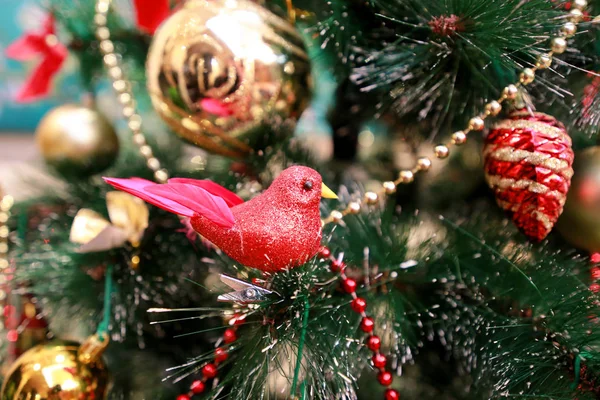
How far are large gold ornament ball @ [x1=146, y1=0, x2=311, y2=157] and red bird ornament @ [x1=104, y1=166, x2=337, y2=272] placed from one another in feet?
0.40

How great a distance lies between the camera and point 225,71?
0.36 metres

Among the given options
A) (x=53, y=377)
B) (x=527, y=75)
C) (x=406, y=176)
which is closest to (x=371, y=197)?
(x=406, y=176)

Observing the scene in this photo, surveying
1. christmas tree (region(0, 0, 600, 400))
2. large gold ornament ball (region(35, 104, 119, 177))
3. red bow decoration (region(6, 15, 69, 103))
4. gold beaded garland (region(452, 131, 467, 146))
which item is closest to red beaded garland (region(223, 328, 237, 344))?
christmas tree (region(0, 0, 600, 400))

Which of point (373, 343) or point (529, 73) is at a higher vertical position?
point (529, 73)

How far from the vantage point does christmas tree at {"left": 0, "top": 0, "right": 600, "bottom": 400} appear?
277mm

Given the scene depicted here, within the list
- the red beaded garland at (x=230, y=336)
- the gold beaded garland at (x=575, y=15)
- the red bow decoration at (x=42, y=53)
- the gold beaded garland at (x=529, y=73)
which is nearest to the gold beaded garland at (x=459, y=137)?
the gold beaded garland at (x=529, y=73)

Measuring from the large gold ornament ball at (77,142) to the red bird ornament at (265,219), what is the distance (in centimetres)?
28

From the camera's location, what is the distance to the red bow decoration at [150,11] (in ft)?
1.55

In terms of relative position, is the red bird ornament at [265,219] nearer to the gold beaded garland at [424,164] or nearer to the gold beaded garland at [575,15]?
the gold beaded garland at [424,164]

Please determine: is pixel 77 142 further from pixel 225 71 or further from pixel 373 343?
pixel 373 343

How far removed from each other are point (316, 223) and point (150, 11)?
0.34 meters

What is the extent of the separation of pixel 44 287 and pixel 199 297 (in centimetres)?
14

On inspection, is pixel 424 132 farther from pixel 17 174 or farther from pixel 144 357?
pixel 17 174

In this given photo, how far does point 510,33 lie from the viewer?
0.30 meters
